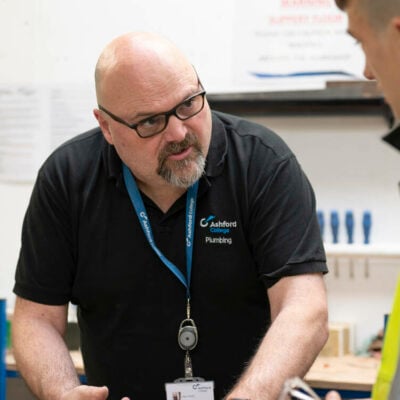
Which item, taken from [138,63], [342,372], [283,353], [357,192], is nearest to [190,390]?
[283,353]

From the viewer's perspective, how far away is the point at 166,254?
2.19 meters

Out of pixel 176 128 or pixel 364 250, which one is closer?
pixel 176 128

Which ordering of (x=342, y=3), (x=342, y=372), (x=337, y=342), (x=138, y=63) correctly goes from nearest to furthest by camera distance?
(x=342, y=3)
(x=138, y=63)
(x=342, y=372)
(x=337, y=342)

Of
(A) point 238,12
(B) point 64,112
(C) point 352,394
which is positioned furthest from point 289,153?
(B) point 64,112

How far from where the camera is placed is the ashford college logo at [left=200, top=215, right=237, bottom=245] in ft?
7.10

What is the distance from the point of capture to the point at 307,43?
355 cm

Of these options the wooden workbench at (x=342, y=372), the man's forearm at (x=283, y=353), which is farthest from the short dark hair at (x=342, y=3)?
the wooden workbench at (x=342, y=372)

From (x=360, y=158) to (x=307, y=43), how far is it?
0.56 m

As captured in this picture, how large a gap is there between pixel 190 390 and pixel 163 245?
1.30 feet

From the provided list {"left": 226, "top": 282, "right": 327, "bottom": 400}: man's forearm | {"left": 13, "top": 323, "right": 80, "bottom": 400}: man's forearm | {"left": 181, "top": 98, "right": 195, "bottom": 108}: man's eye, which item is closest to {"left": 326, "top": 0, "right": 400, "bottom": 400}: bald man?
{"left": 226, "top": 282, "right": 327, "bottom": 400}: man's forearm

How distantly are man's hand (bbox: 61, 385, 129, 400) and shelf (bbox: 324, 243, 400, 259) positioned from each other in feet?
5.85

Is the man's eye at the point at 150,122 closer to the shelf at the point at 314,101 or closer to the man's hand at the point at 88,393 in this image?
the man's hand at the point at 88,393

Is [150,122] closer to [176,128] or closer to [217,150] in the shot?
[176,128]

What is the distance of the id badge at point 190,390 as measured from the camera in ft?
7.06
